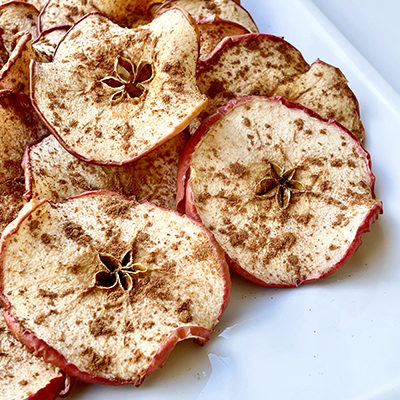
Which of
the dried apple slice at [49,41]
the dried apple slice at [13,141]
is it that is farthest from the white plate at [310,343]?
the dried apple slice at [49,41]

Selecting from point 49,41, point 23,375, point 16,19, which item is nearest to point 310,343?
point 23,375

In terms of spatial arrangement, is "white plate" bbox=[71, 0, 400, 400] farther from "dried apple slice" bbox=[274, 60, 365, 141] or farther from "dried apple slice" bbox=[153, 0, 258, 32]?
"dried apple slice" bbox=[153, 0, 258, 32]

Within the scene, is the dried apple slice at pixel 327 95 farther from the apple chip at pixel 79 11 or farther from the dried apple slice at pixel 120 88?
the apple chip at pixel 79 11

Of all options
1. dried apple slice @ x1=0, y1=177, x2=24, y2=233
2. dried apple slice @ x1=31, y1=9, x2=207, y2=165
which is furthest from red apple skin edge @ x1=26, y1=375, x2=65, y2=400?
dried apple slice @ x1=31, y1=9, x2=207, y2=165

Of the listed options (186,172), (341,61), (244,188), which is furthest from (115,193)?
(341,61)

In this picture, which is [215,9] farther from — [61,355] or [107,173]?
[61,355]
